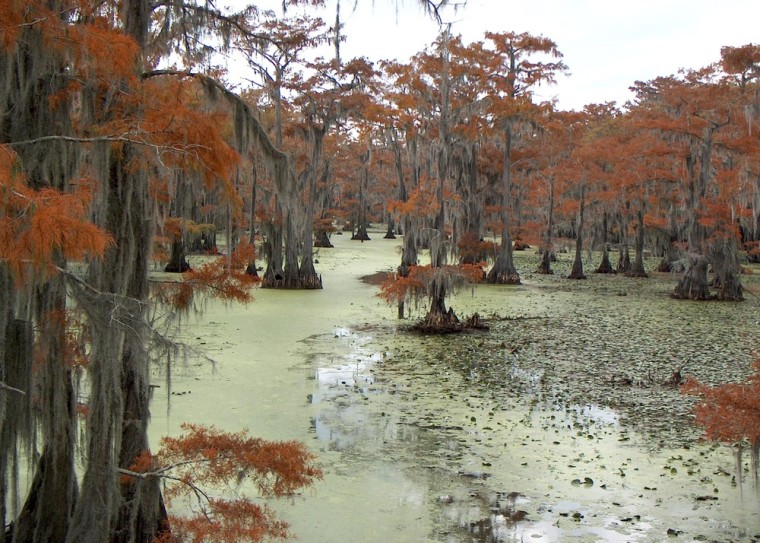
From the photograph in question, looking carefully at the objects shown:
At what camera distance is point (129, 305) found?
298cm

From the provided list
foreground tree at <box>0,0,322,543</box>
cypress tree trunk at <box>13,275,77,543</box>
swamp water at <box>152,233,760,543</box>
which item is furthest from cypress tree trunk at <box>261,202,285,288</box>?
cypress tree trunk at <box>13,275,77,543</box>

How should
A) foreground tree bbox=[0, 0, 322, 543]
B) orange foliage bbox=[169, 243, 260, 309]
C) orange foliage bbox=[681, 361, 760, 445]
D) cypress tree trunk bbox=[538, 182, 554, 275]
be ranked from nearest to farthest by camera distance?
foreground tree bbox=[0, 0, 322, 543], orange foliage bbox=[681, 361, 760, 445], orange foliage bbox=[169, 243, 260, 309], cypress tree trunk bbox=[538, 182, 554, 275]

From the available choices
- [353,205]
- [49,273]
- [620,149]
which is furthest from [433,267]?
[353,205]

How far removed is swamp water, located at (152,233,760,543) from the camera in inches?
167

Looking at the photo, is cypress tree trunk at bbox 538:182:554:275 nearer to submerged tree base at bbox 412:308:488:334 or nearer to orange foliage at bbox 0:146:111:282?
submerged tree base at bbox 412:308:488:334

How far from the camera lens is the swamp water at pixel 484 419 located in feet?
13.9

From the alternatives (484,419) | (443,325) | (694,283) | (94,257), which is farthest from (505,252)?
(94,257)

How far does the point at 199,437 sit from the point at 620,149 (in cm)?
1843

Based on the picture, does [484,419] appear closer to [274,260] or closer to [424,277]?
[424,277]

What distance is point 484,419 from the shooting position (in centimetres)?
632

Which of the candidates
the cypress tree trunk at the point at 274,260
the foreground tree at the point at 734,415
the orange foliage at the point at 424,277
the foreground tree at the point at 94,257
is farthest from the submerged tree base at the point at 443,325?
the foreground tree at the point at 94,257

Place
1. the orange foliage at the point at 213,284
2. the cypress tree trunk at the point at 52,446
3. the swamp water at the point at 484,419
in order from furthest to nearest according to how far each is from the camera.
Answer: the swamp water at the point at 484,419 → the orange foliage at the point at 213,284 → the cypress tree trunk at the point at 52,446

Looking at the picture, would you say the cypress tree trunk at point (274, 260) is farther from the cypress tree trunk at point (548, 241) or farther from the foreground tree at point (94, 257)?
the foreground tree at point (94, 257)

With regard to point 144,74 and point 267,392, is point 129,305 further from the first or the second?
point 267,392
